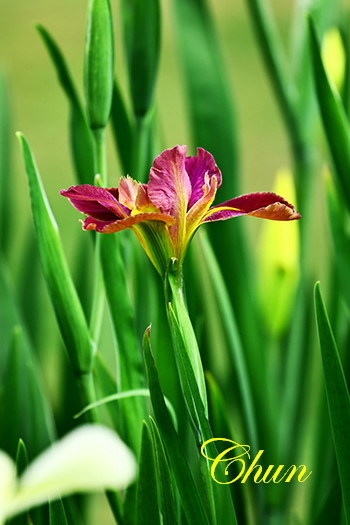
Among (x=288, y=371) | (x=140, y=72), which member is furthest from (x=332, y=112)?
(x=288, y=371)

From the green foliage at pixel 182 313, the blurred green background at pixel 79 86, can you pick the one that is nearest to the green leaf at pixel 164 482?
the green foliage at pixel 182 313

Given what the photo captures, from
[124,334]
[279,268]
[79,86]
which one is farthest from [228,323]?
[79,86]

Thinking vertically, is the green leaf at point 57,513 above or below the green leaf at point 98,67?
below

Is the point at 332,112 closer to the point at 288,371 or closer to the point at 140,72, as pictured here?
the point at 140,72

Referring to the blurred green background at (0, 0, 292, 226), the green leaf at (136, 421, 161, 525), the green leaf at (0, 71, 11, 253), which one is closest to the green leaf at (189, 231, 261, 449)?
the green leaf at (136, 421, 161, 525)

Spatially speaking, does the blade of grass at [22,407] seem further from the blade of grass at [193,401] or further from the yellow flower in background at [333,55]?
the yellow flower in background at [333,55]
